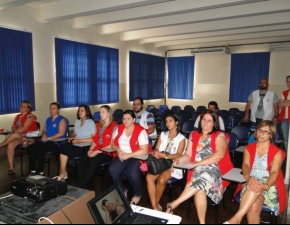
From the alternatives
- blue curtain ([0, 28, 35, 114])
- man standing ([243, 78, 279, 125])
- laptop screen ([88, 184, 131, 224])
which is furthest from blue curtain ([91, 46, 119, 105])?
laptop screen ([88, 184, 131, 224])

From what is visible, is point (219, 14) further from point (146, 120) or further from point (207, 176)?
point (207, 176)

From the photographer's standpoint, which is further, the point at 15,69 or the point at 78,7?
the point at 15,69

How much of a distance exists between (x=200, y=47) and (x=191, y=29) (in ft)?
11.0

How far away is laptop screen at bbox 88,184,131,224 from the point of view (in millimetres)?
1447

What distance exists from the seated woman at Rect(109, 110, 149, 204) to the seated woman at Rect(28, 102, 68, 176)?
1.17 m

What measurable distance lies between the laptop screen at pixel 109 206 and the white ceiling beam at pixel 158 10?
425 cm

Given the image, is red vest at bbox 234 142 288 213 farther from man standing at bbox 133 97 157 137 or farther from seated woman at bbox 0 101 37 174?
seated woman at bbox 0 101 37 174

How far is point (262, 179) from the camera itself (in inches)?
92.3

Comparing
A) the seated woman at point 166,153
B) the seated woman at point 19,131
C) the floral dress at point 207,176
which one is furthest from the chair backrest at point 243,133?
the seated woman at point 19,131

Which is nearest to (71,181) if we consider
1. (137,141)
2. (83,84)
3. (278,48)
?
(137,141)

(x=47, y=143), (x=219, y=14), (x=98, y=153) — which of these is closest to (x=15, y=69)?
(x=47, y=143)

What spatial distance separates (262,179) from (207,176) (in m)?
0.50

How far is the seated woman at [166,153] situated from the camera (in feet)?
9.36

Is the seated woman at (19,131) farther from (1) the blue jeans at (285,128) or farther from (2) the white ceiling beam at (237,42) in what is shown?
(2) the white ceiling beam at (237,42)
